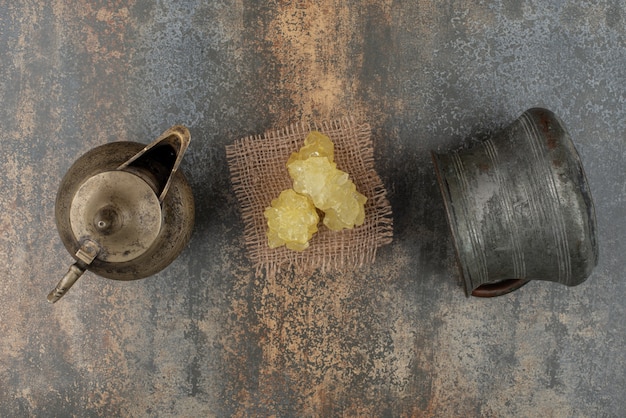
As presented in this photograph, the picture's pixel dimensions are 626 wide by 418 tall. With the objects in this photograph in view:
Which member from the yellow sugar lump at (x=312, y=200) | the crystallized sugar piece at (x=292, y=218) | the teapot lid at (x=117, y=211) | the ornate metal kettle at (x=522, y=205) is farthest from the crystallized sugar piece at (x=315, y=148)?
the teapot lid at (x=117, y=211)

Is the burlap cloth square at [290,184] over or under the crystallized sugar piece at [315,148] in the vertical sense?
under

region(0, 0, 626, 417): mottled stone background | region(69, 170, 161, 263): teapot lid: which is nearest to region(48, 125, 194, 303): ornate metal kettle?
region(69, 170, 161, 263): teapot lid

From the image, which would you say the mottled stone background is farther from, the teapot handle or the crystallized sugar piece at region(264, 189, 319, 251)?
the teapot handle

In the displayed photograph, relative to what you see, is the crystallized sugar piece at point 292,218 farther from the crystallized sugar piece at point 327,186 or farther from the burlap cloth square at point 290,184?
the burlap cloth square at point 290,184

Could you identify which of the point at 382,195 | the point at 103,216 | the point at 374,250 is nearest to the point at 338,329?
the point at 374,250

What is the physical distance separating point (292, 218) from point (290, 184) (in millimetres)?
252

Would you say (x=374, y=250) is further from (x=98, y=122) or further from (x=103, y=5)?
(x=103, y=5)

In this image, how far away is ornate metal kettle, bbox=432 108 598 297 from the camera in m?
1.93

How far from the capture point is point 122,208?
1914 mm

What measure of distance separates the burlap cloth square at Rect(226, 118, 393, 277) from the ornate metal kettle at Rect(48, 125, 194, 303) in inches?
15.8

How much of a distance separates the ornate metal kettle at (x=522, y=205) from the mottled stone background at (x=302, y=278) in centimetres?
37

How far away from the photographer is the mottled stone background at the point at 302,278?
2.44m

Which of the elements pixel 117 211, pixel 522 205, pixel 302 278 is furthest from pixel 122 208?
pixel 522 205

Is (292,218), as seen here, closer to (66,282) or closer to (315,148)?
(315,148)
